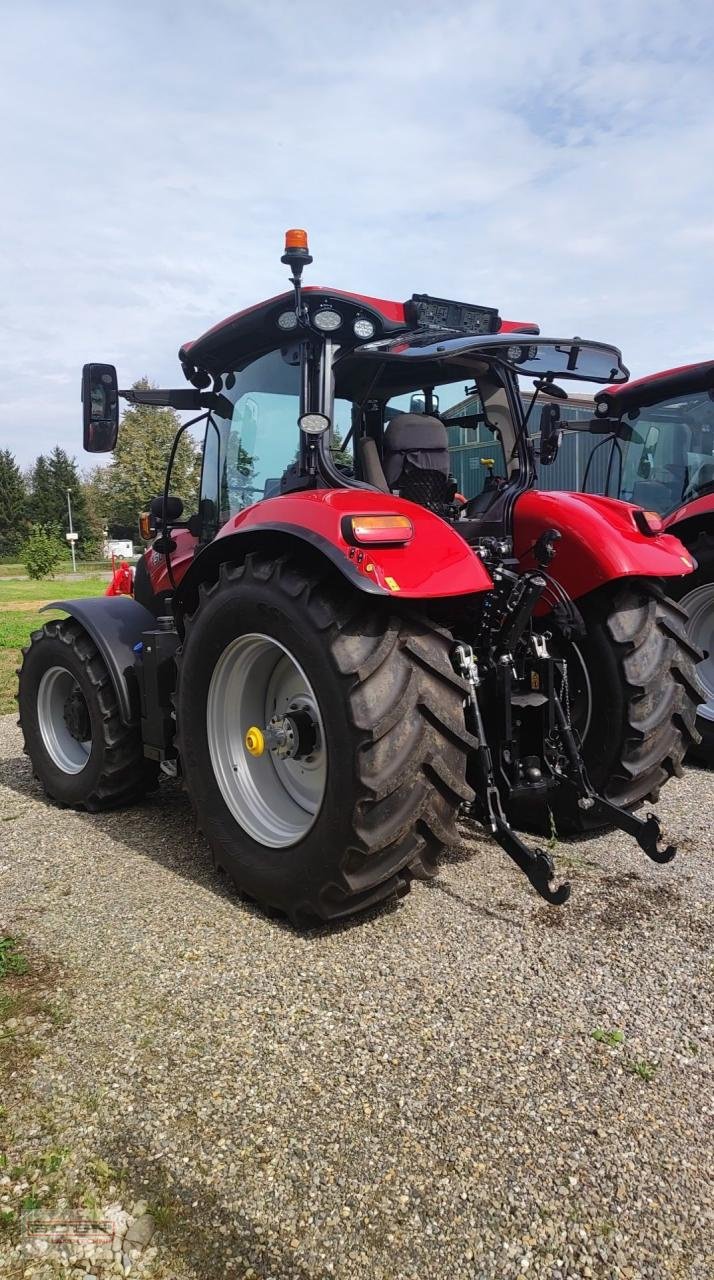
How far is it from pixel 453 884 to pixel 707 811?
5.44 ft

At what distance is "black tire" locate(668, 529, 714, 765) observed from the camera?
5.16 metres

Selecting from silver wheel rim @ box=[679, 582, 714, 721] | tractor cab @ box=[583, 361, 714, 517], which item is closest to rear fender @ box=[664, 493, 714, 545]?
tractor cab @ box=[583, 361, 714, 517]

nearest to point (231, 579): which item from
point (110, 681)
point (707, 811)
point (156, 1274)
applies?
point (110, 681)

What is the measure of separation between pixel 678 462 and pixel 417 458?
3.26m

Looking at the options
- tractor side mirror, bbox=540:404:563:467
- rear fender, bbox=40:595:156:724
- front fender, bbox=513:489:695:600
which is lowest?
rear fender, bbox=40:595:156:724

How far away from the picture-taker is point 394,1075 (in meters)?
2.14

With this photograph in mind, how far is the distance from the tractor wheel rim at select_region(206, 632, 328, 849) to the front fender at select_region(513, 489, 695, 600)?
1.16 meters

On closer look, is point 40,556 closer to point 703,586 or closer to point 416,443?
point 703,586

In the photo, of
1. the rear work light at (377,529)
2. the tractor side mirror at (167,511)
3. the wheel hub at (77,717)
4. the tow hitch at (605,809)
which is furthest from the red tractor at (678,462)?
the wheel hub at (77,717)

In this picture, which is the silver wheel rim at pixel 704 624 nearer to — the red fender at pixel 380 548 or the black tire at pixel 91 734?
the red fender at pixel 380 548

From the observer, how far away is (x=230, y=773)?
335cm

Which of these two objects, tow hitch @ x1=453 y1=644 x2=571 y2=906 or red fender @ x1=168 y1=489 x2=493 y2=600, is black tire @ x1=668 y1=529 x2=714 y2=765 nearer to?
tow hitch @ x1=453 y1=644 x2=571 y2=906

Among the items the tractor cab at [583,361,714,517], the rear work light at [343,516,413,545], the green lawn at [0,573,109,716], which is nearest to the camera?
the rear work light at [343,516,413,545]

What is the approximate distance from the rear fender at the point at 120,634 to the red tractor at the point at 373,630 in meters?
0.01
